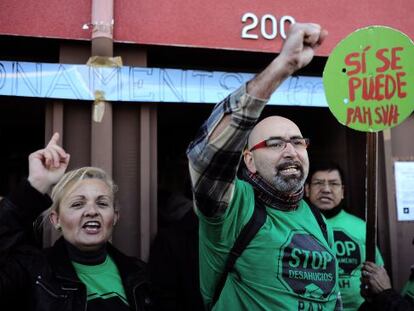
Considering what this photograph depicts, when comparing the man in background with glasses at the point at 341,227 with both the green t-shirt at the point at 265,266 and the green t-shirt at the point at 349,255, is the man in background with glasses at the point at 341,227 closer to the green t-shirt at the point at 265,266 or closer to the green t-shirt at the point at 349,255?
the green t-shirt at the point at 349,255

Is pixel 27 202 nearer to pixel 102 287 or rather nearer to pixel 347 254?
pixel 102 287

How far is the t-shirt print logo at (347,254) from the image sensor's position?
266cm

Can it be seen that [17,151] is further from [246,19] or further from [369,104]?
[369,104]

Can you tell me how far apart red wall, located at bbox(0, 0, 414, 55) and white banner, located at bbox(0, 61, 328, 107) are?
0.69 feet

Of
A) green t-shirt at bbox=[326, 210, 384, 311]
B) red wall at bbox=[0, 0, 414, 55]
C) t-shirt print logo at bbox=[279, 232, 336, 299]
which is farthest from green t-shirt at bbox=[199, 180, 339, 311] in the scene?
red wall at bbox=[0, 0, 414, 55]

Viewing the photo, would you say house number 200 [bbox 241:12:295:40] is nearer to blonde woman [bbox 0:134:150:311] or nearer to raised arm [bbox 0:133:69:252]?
blonde woman [bbox 0:134:150:311]

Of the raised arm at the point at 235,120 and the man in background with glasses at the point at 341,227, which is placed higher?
the raised arm at the point at 235,120

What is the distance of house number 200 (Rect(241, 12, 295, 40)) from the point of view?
3070 mm

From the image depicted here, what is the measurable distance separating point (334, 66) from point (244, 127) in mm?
1006

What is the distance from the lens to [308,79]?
3.14 meters

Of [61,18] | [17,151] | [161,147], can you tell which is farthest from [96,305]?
[17,151]

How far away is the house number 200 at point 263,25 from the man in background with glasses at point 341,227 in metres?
0.96

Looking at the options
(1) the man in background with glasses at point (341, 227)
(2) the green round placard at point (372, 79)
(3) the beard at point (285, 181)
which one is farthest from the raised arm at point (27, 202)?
(1) the man in background with glasses at point (341, 227)

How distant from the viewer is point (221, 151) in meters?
1.33
